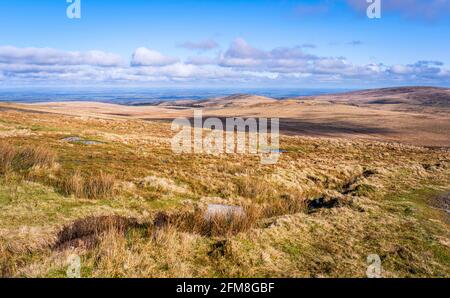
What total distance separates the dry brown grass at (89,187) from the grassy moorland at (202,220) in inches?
2.3

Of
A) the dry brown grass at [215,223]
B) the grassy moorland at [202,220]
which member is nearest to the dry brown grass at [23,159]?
the grassy moorland at [202,220]

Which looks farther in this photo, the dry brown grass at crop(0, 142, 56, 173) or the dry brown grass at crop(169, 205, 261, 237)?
the dry brown grass at crop(0, 142, 56, 173)

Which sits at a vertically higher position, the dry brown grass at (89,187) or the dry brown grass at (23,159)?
the dry brown grass at (23,159)

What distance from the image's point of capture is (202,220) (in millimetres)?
12758

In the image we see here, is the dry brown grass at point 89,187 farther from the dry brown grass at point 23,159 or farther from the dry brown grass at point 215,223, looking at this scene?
the dry brown grass at point 215,223

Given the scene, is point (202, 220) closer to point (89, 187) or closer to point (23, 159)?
point (89, 187)

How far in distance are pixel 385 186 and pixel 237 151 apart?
17497 millimetres

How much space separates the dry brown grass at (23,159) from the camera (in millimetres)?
18975

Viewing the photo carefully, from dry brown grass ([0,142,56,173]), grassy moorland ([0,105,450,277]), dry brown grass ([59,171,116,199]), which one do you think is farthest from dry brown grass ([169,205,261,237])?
dry brown grass ([0,142,56,173])

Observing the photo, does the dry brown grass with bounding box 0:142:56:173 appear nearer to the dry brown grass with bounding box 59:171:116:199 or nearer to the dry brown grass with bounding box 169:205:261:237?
the dry brown grass with bounding box 59:171:116:199

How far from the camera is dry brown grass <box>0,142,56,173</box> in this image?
19.0m

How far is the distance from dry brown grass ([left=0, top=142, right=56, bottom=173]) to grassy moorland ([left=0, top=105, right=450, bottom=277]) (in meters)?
0.10

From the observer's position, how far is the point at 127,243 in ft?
32.5
